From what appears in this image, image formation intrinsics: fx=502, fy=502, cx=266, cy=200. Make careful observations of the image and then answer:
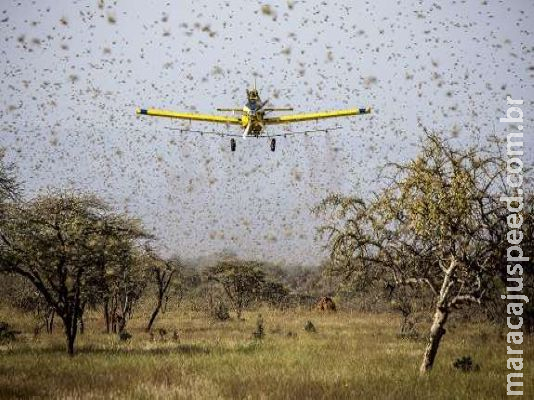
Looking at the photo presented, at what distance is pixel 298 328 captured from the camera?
3534cm

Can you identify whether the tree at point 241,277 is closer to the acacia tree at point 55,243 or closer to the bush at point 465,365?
the acacia tree at point 55,243

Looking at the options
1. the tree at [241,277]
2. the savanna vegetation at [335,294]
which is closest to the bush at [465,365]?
the savanna vegetation at [335,294]

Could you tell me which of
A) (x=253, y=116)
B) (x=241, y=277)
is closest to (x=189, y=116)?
(x=253, y=116)

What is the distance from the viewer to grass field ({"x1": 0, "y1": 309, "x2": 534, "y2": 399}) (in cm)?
1209

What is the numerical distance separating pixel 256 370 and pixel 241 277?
37.9 meters

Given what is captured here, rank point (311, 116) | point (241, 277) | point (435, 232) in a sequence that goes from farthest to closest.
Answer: point (241, 277), point (311, 116), point (435, 232)

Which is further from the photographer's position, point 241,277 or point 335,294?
point 241,277

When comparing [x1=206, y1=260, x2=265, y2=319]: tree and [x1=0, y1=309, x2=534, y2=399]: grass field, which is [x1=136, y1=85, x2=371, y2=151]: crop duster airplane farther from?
[x1=206, y1=260, x2=265, y2=319]: tree

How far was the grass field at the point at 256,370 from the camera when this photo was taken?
476 inches

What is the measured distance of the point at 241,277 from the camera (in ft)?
Answer: 175

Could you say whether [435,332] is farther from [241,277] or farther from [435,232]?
[241,277]

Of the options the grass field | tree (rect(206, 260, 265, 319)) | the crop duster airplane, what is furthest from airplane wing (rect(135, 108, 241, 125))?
tree (rect(206, 260, 265, 319))

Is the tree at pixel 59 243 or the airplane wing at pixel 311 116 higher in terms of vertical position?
the airplane wing at pixel 311 116

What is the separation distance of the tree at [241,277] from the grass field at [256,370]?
25310 millimetres
